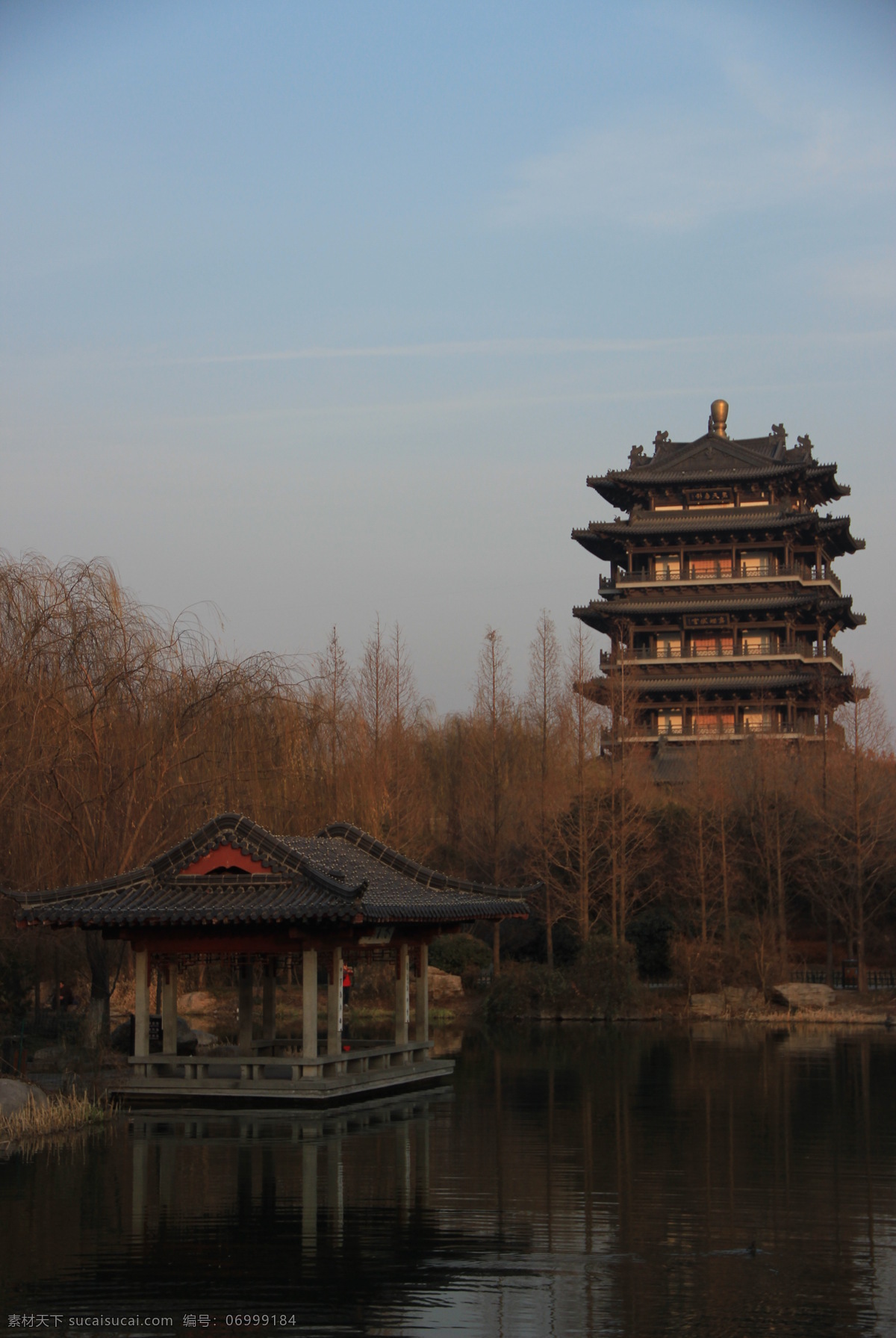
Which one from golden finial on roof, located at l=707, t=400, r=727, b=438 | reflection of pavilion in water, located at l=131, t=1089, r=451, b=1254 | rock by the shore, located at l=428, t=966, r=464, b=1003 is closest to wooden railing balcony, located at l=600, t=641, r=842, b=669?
golden finial on roof, located at l=707, t=400, r=727, b=438

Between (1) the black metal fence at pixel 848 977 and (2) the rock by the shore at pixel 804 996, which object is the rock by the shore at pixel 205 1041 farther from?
(1) the black metal fence at pixel 848 977

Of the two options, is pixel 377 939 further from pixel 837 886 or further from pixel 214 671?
pixel 837 886

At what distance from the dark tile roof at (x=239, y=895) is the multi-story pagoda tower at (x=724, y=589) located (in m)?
29.1

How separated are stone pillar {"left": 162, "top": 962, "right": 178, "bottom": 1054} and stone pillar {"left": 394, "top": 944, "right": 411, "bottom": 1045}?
10.0ft

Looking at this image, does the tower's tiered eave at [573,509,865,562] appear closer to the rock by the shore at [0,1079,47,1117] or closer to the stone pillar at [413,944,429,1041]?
the stone pillar at [413,944,429,1041]

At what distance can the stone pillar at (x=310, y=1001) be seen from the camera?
16.0 m

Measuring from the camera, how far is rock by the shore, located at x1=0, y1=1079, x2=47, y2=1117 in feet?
45.7

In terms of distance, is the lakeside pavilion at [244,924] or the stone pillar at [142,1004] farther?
the stone pillar at [142,1004]

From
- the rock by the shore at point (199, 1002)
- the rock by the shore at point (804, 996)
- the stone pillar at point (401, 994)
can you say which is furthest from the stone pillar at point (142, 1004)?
the rock by the shore at point (804, 996)

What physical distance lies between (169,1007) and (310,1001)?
2056mm

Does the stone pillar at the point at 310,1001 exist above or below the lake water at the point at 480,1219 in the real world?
above

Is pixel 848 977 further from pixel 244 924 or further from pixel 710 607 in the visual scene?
pixel 244 924

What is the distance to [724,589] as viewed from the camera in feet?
158

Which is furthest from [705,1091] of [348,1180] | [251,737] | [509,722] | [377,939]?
[509,722]
